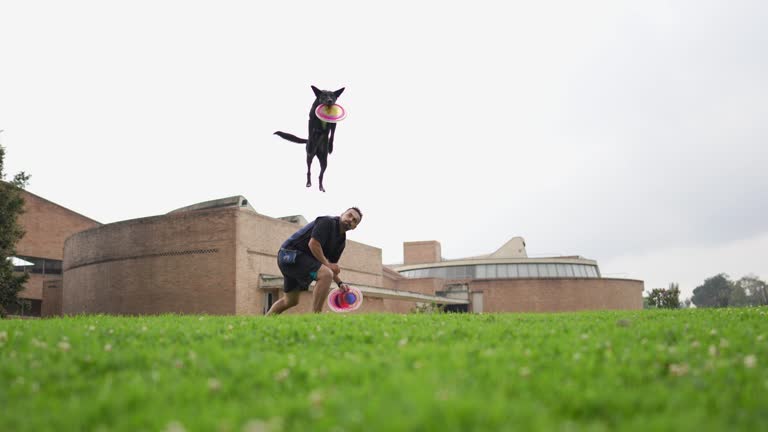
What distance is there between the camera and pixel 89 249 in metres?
32.5

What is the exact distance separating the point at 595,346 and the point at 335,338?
248 centimetres

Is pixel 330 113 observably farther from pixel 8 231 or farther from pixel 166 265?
pixel 8 231

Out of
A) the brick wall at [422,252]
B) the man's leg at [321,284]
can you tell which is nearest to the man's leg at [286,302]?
the man's leg at [321,284]

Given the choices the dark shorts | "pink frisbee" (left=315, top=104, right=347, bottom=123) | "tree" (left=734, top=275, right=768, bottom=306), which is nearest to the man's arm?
the dark shorts

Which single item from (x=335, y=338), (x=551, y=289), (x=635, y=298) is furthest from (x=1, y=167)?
(x=635, y=298)

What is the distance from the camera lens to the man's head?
30.3 ft

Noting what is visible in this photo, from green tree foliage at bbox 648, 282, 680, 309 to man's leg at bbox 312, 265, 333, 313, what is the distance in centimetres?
3594

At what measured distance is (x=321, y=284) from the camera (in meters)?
9.45

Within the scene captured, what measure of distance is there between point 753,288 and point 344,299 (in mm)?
155100

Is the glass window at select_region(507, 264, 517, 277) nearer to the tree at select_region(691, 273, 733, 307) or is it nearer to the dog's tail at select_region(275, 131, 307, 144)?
the dog's tail at select_region(275, 131, 307, 144)

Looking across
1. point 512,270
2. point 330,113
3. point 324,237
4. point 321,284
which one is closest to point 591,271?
point 512,270

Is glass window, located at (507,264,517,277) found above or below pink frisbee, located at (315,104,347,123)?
below

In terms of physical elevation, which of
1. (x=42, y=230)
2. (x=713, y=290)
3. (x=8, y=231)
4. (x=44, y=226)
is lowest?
(x=713, y=290)

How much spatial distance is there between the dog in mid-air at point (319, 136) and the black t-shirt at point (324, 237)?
292cm
